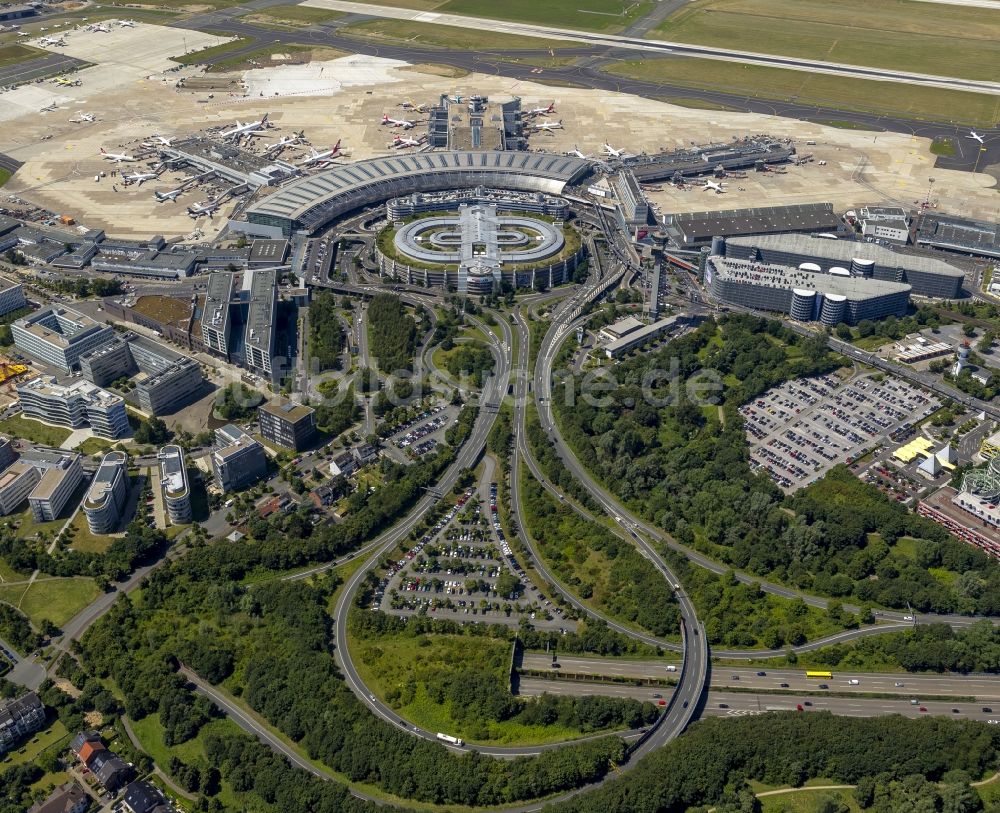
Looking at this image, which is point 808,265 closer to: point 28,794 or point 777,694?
point 777,694

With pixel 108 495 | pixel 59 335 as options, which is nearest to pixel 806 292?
pixel 108 495

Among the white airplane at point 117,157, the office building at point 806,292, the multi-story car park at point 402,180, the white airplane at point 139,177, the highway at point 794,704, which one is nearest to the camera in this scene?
the highway at point 794,704

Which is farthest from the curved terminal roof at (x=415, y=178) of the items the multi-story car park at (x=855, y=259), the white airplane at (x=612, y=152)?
the multi-story car park at (x=855, y=259)

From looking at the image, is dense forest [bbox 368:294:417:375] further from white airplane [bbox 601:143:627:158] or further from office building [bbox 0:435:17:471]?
white airplane [bbox 601:143:627:158]

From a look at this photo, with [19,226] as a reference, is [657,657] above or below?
below

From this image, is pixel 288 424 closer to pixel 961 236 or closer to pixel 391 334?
pixel 391 334

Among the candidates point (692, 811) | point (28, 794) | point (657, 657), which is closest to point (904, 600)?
point (657, 657)

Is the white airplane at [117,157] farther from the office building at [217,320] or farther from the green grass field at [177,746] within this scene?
the green grass field at [177,746]
